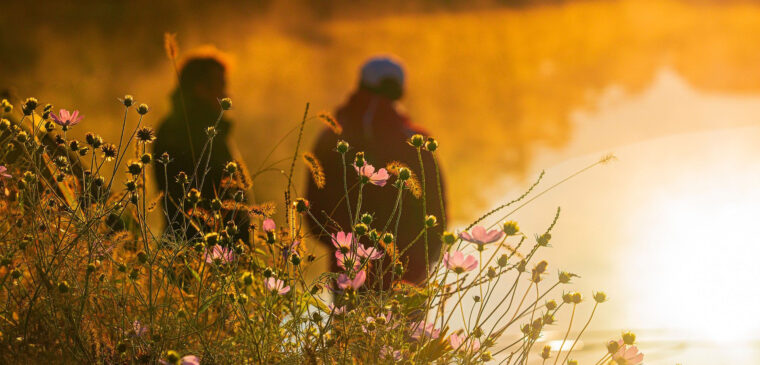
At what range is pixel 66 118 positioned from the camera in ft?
4.99

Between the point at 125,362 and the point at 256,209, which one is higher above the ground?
the point at 256,209

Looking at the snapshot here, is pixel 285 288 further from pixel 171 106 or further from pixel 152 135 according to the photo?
pixel 171 106

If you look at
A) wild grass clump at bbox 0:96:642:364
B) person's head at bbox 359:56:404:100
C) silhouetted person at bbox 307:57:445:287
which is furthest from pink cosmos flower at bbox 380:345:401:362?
person's head at bbox 359:56:404:100

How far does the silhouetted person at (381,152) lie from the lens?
3.37m

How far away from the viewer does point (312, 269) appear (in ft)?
5.67

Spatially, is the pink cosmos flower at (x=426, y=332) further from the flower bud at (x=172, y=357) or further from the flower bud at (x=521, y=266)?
the flower bud at (x=172, y=357)

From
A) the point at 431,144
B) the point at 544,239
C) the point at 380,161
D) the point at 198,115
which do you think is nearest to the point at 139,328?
the point at 431,144

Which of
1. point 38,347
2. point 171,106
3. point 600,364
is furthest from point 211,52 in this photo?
point 600,364

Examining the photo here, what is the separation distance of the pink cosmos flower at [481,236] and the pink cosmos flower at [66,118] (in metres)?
0.83

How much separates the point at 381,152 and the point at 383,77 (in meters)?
0.49

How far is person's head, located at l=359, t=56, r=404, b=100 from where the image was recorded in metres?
3.93

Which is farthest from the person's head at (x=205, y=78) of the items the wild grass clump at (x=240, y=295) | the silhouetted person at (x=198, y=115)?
the wild grass clump at (x=240, y=295)

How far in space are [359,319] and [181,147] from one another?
2.58 metres

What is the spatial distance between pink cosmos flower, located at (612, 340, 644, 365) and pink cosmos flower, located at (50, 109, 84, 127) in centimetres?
113
